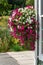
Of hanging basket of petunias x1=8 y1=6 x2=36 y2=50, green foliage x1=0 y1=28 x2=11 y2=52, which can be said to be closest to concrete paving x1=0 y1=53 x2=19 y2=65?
green foliage x1=0 y1=28 x2=11 y2=52

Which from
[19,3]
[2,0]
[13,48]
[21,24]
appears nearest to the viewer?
[21,24]

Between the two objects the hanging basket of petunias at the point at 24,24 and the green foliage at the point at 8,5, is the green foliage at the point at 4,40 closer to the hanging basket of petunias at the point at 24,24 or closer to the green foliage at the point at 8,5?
the hanging basket of petunias at the point at 24,24

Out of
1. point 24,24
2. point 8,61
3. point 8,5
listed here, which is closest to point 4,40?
point 8,61

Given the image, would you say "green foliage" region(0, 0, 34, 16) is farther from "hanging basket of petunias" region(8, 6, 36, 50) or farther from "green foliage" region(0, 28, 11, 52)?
"hanging basket of petunias" region(8, 6, 36, 50)

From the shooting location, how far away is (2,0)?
22.9 metres

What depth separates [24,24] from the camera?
6559mm

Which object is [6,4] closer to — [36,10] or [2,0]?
[2,0]

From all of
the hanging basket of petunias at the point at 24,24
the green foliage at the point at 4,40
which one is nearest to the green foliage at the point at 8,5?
the green foliage at the point at 4,40

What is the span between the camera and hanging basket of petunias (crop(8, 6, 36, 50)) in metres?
6.51

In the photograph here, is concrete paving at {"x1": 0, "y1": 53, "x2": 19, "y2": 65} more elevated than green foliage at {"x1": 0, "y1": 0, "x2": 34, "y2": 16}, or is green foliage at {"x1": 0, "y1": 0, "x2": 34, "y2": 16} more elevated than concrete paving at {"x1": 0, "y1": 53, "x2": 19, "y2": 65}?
green foliage at {"x1": 0, "y1": 0, "x2": 34, "y2": 16}

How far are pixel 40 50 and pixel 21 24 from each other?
85cm

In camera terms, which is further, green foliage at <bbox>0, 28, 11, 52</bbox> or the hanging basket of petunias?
green foliage at <bbox>0, 28, 11, 52</bbox>

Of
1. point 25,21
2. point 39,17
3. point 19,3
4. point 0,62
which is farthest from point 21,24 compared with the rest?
point 19,3

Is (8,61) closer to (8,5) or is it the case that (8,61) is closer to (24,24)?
(24,24)
